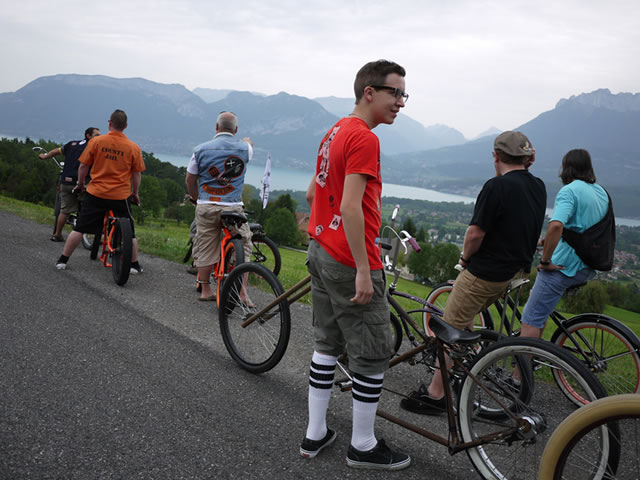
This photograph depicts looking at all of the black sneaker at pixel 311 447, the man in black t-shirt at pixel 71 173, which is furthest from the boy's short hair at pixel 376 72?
the man in black t-shirt at pixel 71 173

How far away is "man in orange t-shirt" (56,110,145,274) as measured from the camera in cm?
709

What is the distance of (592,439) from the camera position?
7.24 feet

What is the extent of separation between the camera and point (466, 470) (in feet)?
9.83

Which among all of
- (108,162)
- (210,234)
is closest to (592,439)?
(210,234)

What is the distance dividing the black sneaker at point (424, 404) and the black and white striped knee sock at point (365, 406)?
80 centimetres

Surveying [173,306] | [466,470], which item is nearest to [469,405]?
[466,470]

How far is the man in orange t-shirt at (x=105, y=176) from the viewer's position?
7.09 meters

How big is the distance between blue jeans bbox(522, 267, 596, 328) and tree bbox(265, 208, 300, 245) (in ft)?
230

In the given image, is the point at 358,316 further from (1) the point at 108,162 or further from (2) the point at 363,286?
(1) the point at 108,162

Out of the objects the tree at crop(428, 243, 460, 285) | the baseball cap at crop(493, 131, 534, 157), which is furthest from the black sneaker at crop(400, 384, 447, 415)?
the tree at crop(428, 243, 460, 285)

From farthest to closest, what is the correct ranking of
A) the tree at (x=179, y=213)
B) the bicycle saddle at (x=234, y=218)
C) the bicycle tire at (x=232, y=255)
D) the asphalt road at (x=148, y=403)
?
1. the tree at (x=179, y=213)
2. the bicycle saddle at (x=234, y=218)
3. the bicycle tire at (x=232, y=255)
4. the asphalt road at (x=148, y=403)

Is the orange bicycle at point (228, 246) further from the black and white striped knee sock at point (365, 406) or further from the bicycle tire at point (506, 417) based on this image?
the bicycle tire at point (506, 417)

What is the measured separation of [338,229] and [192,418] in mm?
1783

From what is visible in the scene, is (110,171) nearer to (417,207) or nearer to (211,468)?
(211,468)
